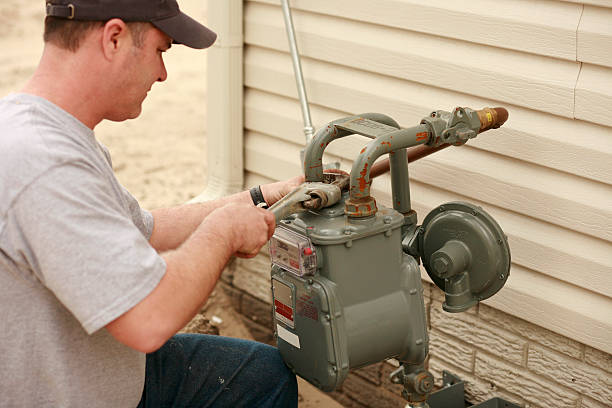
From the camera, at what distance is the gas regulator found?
7.30ft

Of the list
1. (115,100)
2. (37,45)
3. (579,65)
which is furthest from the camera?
(37,45)

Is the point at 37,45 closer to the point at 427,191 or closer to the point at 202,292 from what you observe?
the point at 427,191

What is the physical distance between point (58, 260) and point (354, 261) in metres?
0.82

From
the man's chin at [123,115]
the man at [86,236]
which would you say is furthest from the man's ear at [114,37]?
the man's chin at [123,115]

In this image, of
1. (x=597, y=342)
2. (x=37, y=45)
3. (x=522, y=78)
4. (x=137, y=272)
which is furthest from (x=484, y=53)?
(x=37, y=45)

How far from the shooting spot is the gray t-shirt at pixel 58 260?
1822 mm

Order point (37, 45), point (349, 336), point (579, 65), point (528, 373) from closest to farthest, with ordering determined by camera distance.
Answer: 1. point (349, 336)
2. point (579, 65)
3. point (528, 373)
4. point (37, 45)

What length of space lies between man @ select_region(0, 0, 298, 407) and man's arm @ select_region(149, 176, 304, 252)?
0.48 metres

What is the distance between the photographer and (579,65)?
261cm

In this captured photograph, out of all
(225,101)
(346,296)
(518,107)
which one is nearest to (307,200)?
(346,296)

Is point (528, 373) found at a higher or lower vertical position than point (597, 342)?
lower

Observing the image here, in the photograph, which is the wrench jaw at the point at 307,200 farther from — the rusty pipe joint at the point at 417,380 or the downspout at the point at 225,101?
the downspout at the point at 225,101

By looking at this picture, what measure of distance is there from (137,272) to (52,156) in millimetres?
335

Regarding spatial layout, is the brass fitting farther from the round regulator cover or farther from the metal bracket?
the metal bracket
